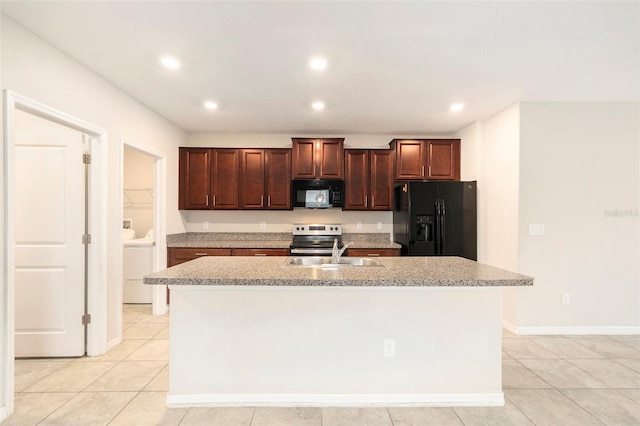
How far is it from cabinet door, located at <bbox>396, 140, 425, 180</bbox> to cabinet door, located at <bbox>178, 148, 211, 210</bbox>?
265cm

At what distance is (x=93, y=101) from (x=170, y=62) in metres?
0.83

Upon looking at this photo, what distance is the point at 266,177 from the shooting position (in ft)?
14.8

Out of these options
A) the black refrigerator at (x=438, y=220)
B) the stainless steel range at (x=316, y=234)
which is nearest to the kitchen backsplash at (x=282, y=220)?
the stainless steel range at (x=316, y=234)

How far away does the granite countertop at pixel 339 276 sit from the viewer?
6.03ft

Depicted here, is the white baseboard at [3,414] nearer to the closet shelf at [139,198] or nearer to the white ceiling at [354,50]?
the white ceiling at [354,50]

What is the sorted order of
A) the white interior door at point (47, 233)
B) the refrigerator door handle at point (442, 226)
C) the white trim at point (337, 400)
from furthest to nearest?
the refrigerator door handle at point (442, 226), the white interior door at point (47, 233), the white trim at point (337, 400)

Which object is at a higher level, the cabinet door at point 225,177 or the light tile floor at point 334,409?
the cabinet door at point 225,177

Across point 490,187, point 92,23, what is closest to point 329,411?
point 92,23

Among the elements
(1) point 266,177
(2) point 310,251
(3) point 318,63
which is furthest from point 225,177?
(3) point 318,63

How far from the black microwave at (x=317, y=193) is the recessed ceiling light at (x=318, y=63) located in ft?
6.67

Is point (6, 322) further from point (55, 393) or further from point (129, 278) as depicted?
point (129, 278)

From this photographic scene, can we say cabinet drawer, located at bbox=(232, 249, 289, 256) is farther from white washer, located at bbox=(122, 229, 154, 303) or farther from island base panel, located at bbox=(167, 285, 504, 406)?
island base panel, located at bbox=(167, 285, 504, 406)

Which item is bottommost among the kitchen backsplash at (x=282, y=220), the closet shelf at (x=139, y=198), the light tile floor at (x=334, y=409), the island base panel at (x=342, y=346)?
the light tile floor at (x=334, y=409)

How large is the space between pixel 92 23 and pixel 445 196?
3.74 metres
